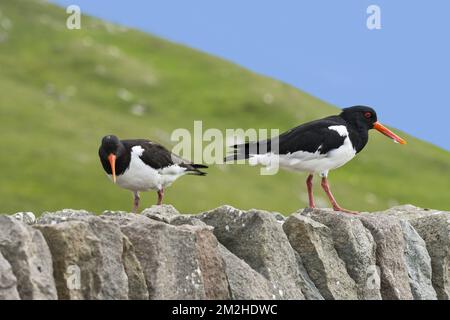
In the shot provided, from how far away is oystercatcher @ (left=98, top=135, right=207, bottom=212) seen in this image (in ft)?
66.1

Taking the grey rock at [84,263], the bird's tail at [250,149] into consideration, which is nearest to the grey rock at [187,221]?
the grey rock at [84,263]

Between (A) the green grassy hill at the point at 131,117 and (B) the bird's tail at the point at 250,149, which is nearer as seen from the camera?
(B) the bird's tail at the point at 250,149

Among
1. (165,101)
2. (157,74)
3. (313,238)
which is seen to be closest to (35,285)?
(313,238)

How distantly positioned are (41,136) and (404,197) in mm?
50637

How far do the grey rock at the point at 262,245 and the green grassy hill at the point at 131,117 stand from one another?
2719 inches

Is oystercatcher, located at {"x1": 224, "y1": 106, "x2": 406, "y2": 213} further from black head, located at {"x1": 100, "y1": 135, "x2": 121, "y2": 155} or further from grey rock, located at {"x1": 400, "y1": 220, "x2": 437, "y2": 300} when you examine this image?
black head, located at {"x1": 100, "y1": 135, "x2": 121, "y2": 155}

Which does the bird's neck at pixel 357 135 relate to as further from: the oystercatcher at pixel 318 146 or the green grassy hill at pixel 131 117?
the green grassy hill at pixel 131 117

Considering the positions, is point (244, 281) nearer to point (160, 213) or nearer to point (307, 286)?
point (307, 286)

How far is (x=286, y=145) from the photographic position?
695 inches

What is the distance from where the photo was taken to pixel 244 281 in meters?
12.2

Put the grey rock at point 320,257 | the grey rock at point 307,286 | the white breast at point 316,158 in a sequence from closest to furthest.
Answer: the grey rock at point 307,286
the grey rock at point 320,257
the white breast at point 316,158

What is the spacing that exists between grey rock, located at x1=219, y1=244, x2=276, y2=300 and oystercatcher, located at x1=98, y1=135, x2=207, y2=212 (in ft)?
26.0

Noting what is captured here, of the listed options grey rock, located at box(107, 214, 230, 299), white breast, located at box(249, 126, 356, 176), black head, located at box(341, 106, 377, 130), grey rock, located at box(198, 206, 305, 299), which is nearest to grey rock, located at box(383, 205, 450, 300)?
white breast, located at box(249, 126, 356, 176)

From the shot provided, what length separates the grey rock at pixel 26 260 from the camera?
10.2 metres
